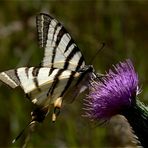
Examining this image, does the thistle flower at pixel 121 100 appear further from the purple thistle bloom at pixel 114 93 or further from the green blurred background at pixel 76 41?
the green blurred background at pixel 76 41

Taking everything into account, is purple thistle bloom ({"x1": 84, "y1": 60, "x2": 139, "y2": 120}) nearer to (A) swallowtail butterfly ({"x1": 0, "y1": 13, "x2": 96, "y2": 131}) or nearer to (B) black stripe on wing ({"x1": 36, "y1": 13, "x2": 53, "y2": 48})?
(A) swallowtail butterfly ({"x1": 0, "y1": 13, "x2": 96, "y2": 131})

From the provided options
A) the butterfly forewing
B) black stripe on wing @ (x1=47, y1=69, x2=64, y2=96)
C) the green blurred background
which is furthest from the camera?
the green blurred background

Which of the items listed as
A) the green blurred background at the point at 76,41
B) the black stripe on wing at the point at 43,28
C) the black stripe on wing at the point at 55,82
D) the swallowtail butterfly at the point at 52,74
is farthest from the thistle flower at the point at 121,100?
the green blurred background at the point at 76,41

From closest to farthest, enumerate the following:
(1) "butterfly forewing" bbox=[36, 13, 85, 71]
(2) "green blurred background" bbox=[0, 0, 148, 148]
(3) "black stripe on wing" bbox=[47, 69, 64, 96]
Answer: (3) "black stripe on wing" bbox=[47, 69, 64, 96] < (1) "butterfly forewing" bbox=[36, 13, 85, 71] < (2) "green blurred background" bbox=[0, 0, 148, 148]

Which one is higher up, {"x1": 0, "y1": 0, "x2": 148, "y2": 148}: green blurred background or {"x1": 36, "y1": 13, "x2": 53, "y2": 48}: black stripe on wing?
{"x1": 36, "y1": 13, "x2": 53, "y2": 48}: black stripe on wing

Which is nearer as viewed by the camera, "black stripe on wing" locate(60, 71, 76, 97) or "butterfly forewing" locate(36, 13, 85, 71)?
"black stripe on wing" locate(60, 71, 76, 97)

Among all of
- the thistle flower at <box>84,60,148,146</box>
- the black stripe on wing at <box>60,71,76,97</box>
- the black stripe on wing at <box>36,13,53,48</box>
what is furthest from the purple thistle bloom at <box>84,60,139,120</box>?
the black stripe on wing at <box>36,13,53,48</box>

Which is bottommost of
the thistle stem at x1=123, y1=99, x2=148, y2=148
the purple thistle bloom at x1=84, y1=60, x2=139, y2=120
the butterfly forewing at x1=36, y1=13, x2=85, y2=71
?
the thistle stem at x1=123, y1=99, x2=148, y2=148
